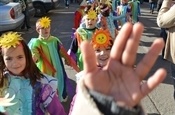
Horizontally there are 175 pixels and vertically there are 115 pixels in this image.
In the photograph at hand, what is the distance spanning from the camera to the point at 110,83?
119 centimetres

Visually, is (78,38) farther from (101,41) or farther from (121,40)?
(121,40)

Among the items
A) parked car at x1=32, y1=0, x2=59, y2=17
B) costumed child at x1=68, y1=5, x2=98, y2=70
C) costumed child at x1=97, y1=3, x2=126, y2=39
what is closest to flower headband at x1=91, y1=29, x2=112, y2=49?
costumed child at x1=68, y1=5, x2=98, y2=70

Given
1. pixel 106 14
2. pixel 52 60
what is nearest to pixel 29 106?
pixel 52 60

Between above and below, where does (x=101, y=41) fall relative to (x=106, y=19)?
above

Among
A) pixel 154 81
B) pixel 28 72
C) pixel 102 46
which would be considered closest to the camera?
pixel 154 81

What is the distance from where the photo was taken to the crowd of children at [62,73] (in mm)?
1140

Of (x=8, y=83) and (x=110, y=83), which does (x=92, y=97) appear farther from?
(x=8, y=83)

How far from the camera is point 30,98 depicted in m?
2.49

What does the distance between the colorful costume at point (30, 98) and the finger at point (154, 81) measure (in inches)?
57.5

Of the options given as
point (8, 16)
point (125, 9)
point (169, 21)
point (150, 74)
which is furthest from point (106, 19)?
point (169, 21)

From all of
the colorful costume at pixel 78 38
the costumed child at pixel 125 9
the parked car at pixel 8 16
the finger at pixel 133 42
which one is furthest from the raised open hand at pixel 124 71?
the costumed child at pixel 125 9

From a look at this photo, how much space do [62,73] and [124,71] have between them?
3.59 m

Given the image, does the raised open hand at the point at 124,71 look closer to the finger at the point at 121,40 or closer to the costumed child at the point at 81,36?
the finger at the point at 121,40

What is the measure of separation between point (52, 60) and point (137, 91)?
3.42 metres
